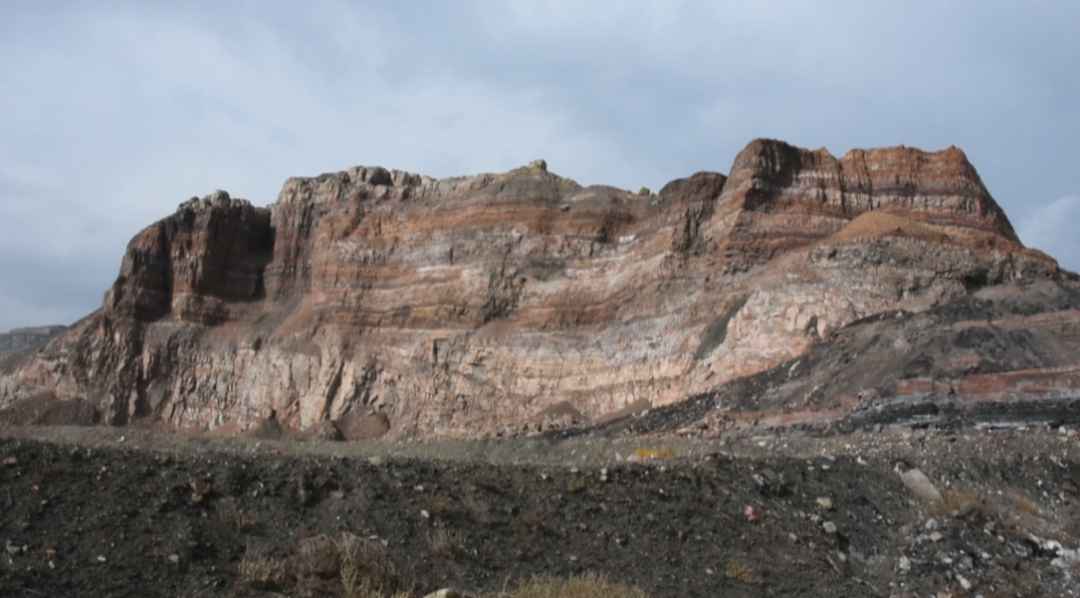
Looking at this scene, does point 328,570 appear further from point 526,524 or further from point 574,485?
point 574,485

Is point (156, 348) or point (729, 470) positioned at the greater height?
point (156, 348)

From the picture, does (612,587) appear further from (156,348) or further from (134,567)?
(156,348)

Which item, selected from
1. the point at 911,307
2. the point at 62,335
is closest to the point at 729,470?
the point at 911,307

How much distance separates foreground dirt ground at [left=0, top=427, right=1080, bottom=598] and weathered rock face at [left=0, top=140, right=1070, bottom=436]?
19337mm

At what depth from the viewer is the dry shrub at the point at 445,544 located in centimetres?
820

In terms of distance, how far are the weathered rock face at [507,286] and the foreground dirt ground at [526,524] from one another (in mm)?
19337

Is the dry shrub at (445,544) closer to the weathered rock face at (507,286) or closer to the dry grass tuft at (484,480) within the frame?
the dry grass tuft at (484,480)

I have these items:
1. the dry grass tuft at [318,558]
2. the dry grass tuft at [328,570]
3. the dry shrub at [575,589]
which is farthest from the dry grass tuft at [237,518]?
the dry shrub at [575,589]

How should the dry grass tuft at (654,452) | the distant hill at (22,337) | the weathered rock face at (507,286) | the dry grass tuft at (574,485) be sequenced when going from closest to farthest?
1. the dry grass tuft at (574,485)
2. the dry grass tuft at (654,452)
3. the weathered rock face at (507,286)
4. the distant hill at (22,337)

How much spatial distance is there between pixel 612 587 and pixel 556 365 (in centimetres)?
3559

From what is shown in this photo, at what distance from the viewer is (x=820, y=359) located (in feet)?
88.2

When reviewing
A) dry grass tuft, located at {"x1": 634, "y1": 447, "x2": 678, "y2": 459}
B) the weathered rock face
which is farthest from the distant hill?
dry grass tuft, located at {"x1": 634, "y1": 447, "x2": 678, "y2": 459}

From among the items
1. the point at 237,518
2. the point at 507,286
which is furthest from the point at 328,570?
the point at 507,286

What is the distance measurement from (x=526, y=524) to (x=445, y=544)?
4.04ft
